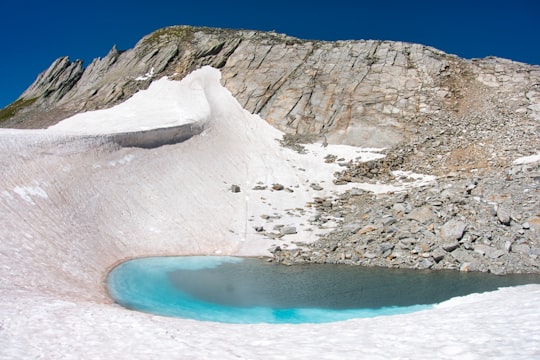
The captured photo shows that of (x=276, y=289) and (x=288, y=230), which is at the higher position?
(x=288, y=230)

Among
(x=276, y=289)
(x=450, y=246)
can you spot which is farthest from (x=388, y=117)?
(x=276, y=289)

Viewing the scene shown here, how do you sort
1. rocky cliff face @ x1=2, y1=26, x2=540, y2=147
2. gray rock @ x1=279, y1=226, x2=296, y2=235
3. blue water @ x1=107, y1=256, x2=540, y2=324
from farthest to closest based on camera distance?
rocky cliff face @ x1=2, y1=26, x2=540, y2=147
gray rock @ x1=279, y1=226, x2=296, y2=235
blue water @ x1=107, y1=256, x2=540, y2=324

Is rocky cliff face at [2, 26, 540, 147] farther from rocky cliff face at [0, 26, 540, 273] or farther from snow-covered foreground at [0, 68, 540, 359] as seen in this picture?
snow-covered foreground at [0, 68, 540, 359]

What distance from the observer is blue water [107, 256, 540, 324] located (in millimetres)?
15617

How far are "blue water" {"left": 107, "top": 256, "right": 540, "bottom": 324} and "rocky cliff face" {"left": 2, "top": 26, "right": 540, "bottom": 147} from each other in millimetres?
20964

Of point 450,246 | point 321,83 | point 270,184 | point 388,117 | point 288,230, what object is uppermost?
point 321,83

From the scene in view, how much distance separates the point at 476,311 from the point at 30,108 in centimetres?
5536

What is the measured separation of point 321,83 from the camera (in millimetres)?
46188

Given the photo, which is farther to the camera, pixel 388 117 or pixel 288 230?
pixel 388 117

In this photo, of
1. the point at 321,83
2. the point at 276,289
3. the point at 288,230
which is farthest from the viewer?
the point at 321,83

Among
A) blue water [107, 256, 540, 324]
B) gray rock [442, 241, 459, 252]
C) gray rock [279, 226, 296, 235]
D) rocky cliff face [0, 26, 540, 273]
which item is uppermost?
rocky cliff face [0, 26, 540, 273]

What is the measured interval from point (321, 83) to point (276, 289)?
32153 mm

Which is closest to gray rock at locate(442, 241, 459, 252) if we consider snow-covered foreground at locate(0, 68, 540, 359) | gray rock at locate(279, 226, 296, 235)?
snow-covered foreground at locate(0, 68, 540, 359)

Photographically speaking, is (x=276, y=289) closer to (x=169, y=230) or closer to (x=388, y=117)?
(x=169, y=230)
